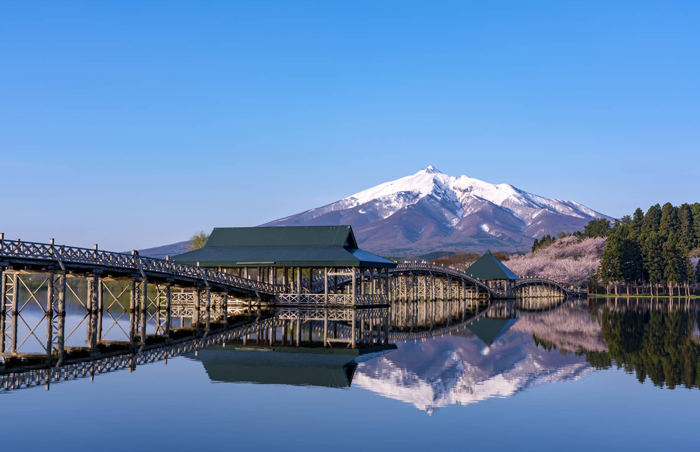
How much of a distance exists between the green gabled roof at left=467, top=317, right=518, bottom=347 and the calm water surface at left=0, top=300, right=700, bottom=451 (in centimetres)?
809

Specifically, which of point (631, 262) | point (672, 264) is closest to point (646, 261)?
point (631, 262)

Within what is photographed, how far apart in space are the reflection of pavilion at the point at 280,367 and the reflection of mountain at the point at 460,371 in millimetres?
923

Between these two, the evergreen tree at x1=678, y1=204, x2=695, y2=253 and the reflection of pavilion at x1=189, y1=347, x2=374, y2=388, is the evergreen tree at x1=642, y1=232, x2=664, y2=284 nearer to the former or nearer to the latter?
the evergreen tree at x1=678, y1=204, x2=695, y2=253

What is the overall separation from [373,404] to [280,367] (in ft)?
22.8

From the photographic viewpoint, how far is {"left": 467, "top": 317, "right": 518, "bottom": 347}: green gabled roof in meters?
39.9

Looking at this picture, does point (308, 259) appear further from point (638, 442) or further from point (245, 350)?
point (638, 442)

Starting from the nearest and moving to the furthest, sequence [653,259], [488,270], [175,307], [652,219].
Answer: [175,307] < [488,270] < [653,259] < [652,219]

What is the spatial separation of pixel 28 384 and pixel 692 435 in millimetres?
17787

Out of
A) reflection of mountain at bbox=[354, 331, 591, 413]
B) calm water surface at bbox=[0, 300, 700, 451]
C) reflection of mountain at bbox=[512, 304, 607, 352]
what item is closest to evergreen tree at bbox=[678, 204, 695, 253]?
reflection of mountain at bbox=[512, 304, 607, 352]

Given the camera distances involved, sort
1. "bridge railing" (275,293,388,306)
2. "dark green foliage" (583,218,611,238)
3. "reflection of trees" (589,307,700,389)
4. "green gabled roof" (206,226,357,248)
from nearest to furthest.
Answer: "reflection of trees" (589,307,700,389) → "bridge railing" (275,293,388,306) → "green gabled roof" (206,226,357,248) → "dark green foliage" (583,218,611,238)

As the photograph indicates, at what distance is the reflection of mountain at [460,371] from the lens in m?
21.6

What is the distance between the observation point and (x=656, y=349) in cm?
3397

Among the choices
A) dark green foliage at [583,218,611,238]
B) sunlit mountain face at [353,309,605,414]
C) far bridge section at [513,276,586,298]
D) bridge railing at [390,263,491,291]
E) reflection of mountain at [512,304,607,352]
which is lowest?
far bridge section at [513,276,586,298]

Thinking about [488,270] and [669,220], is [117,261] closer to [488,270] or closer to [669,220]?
[488,270]
